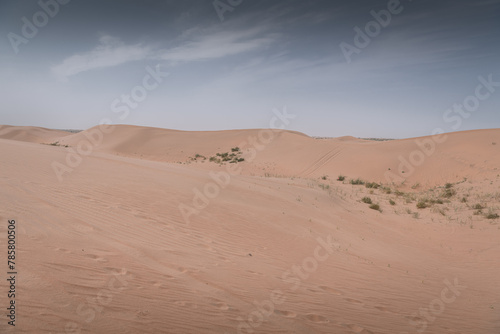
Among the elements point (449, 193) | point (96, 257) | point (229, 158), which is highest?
point (229, 158)

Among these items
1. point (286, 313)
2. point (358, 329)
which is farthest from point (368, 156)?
point (286, 313)

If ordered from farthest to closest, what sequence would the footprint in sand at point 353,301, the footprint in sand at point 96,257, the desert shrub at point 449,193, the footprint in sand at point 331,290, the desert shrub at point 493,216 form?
the desert shrub at point 449,193 → the desert shrub at point 493,216 → the footprint in sand at point 331,290 → the footprint in sand at point 353,301 → the footprint in sand at point 96,257

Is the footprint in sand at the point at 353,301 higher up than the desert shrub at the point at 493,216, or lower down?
→ lower down

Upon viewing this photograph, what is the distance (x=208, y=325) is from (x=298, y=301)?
1492 mm

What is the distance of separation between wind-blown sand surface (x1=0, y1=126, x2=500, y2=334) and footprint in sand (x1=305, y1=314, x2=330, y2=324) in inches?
0.7

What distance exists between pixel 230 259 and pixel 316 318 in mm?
1870

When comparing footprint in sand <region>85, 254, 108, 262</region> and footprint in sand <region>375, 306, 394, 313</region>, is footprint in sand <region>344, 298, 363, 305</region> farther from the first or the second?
footprint in sand <region>85, 254, 108, 262</region>

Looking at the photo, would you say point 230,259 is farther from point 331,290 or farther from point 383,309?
point 383,309

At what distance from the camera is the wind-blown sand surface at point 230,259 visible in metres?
3.06

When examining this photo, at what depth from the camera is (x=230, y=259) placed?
4.89 meters

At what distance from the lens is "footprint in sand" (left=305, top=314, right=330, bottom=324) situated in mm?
3484

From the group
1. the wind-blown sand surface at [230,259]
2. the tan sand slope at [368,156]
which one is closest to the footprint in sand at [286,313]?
the wind-blown sand surface at [230,259]

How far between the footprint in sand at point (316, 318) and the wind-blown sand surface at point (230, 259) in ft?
0.06

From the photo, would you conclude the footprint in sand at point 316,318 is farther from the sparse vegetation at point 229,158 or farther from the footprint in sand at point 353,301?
the sparse vegetation at point 229,158
